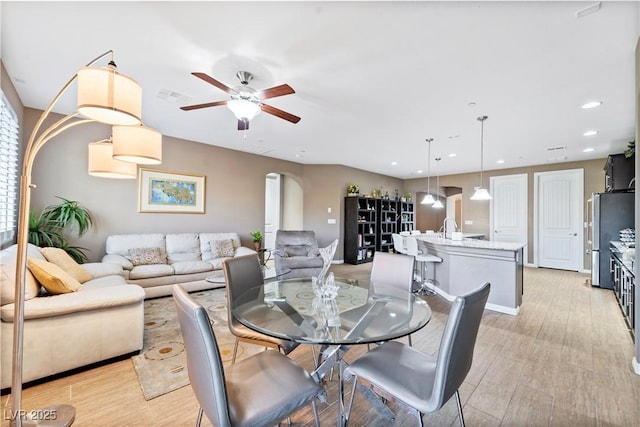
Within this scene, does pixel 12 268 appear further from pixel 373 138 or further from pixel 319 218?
pixel 319 218

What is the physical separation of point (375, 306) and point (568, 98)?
10.9 ft

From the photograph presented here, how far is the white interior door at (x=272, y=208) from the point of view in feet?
24.8

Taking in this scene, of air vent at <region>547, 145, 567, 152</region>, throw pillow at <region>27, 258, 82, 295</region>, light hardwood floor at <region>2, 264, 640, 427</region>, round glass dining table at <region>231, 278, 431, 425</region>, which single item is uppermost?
air vent at <region>547, 145, 567, 152</region>

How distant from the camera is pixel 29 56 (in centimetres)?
241

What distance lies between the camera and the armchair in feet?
15.8

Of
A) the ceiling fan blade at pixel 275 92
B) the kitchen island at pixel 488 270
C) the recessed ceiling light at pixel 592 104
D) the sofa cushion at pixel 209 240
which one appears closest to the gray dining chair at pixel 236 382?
the ceiling fan blade at pixel 275 92

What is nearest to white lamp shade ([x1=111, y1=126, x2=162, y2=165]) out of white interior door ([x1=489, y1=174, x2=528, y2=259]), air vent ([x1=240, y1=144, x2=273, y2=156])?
air vent ([x1=240, y1=144, x2=273, y2=156])

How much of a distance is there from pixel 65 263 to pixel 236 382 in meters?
2.90

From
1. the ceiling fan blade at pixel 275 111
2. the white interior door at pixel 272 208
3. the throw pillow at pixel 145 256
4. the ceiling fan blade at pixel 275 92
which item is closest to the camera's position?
the ceiling fan blade at pixel 275 92

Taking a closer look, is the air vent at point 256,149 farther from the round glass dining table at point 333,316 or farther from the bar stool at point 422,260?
the round glass dining table at point 333,316

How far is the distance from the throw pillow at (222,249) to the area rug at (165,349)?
43.7 inches

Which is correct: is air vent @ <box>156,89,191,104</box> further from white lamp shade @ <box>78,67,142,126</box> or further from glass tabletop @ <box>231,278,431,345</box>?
glass tabletop @ <box>231,278,431,345</box>

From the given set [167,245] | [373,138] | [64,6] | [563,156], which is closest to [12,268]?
[64,6]

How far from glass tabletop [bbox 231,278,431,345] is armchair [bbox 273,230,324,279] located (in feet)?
7.82
